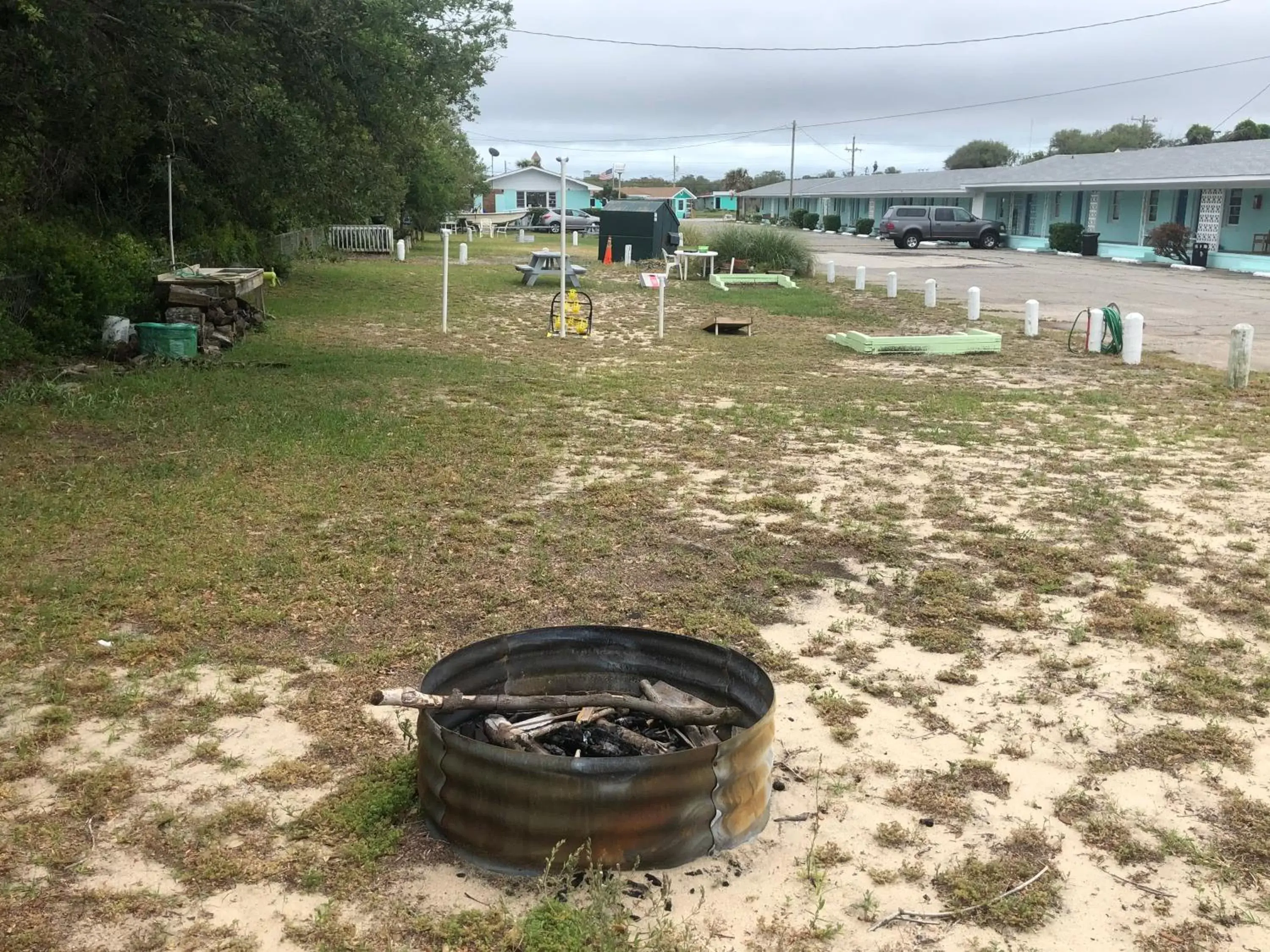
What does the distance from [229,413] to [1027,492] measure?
257 inches

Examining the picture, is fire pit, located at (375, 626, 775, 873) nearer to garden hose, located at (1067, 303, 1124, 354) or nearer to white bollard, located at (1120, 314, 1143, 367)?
white bollard, located at (1120, 314, 1143, 367)

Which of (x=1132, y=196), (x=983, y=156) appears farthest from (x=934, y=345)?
(x=983, y=156)

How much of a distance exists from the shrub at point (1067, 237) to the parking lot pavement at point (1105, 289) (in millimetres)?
1273

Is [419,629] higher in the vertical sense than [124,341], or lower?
lower

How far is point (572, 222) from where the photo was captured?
6016 centimetres

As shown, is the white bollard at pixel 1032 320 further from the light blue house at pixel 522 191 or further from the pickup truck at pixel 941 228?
the light blue house at pixel 522 191

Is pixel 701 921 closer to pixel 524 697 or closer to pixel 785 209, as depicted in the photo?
pixel 524 697

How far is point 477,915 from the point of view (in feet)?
9.95

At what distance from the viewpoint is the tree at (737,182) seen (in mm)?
133475

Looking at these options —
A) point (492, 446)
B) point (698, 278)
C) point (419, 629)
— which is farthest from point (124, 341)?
point (698, 278)

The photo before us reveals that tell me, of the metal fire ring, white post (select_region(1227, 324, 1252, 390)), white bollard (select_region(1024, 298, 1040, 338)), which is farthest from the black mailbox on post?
the metal fire ring

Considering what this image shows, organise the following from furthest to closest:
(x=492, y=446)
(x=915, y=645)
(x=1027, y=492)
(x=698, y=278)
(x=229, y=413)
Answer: (x=698, y=278) < (x=229, y=413) < (x=492, y=446) < (x=1027, y=492) < (x=915, y=645)

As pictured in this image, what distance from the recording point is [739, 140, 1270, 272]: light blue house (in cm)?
3372

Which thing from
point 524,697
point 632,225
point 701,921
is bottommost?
point 701,921
